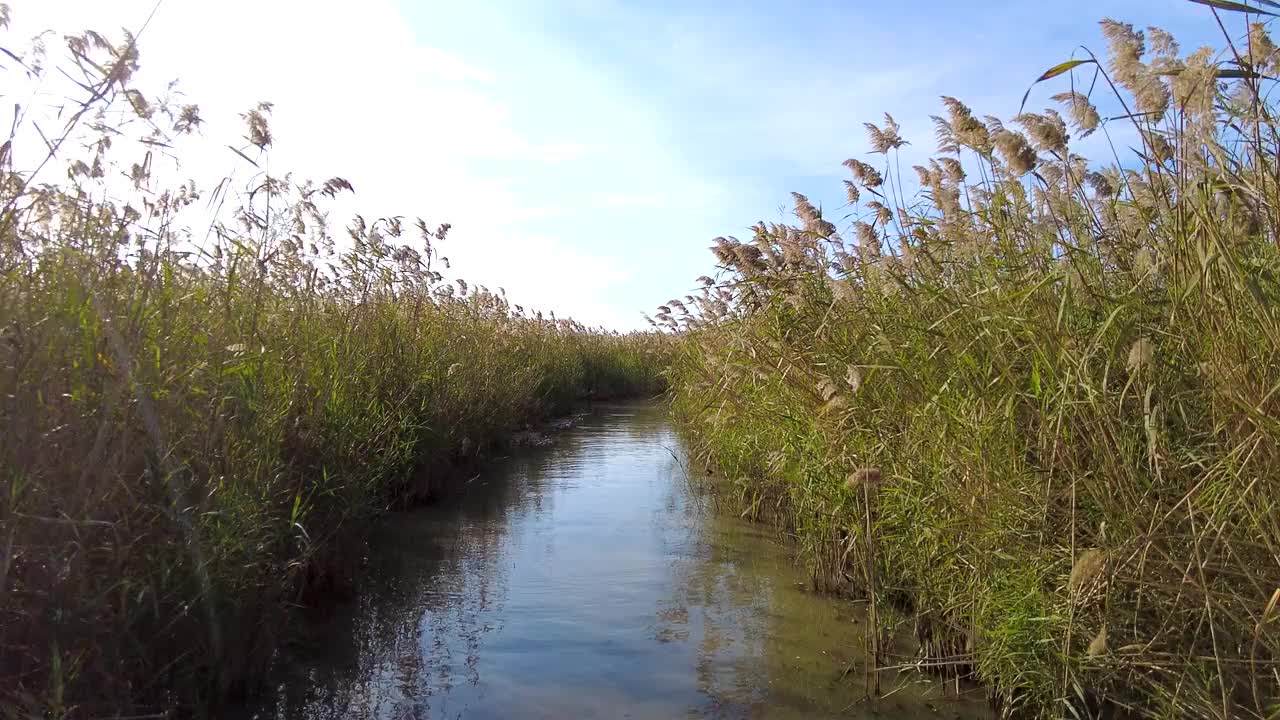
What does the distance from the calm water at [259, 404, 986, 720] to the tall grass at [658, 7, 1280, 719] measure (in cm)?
46

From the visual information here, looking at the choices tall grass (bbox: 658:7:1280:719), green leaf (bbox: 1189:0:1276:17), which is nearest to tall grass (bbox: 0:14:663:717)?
tall grass (bbox: 658:7:1280:719)

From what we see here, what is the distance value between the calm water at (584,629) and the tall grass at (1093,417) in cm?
46

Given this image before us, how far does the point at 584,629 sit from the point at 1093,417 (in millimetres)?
2255

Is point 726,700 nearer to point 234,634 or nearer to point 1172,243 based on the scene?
point 234,634

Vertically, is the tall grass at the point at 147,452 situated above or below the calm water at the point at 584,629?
above

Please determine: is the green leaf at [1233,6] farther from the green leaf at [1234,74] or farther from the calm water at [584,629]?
the calm water at [584,629]

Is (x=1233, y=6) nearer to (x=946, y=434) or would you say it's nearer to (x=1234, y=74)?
(x=1234, y=74)

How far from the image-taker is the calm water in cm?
291

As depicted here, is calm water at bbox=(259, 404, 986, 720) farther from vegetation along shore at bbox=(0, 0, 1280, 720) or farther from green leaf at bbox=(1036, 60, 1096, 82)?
green leaf at bbox=(1036, 60, 1096, 82)

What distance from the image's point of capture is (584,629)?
3633 millimetres

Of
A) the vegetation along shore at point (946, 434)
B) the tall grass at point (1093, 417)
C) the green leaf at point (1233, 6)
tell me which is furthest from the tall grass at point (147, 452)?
the green leaf at point (1233, 6)

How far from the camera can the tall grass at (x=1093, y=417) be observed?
6.81ft

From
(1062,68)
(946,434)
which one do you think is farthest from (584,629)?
(1062,68)

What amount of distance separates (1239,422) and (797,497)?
2.44 meters
